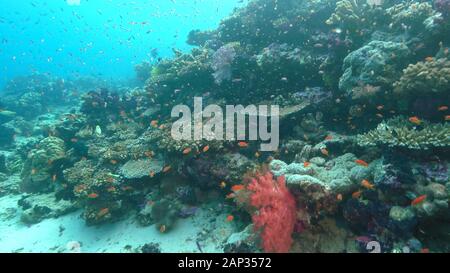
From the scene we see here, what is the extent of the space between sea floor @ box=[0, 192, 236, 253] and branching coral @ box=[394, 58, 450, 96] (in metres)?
5.12

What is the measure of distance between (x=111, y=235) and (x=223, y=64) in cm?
664

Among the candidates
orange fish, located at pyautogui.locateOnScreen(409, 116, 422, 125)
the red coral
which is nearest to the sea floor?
the red coral

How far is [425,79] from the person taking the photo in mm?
6137

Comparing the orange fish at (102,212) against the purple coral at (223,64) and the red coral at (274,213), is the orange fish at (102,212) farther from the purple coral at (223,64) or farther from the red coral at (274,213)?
the purple coral at (223,64)

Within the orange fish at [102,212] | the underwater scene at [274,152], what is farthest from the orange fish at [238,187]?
the orange fish at [102,212]

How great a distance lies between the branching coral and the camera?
5941 millimetres

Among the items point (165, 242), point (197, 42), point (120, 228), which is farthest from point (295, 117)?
point (197, 42)

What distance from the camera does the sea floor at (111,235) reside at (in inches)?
277

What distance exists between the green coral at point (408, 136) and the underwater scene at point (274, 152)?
0.03 meters

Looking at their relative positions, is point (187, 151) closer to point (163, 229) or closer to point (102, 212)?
point (163, 229)

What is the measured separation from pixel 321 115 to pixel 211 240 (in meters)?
4.55
